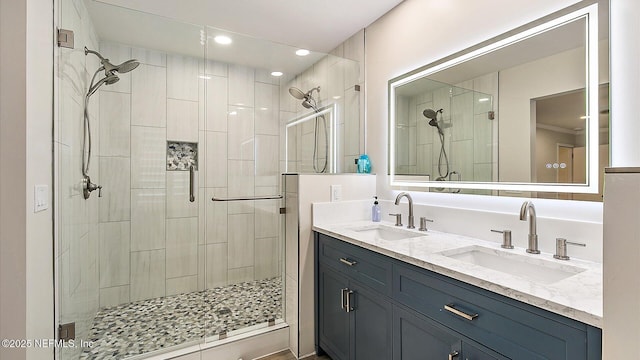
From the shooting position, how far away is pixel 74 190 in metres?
1.87

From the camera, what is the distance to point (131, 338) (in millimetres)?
2023

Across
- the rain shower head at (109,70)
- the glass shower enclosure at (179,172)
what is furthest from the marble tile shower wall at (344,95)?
the rain shower head at (109,70)

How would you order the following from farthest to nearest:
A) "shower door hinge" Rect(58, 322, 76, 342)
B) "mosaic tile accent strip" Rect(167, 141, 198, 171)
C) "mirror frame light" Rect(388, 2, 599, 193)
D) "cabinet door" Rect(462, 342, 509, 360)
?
"mosaic tile accent strip" Rect(167, 141, 198, 171)
"shower door hinge" Rect(58, 322, 76, 342)
"mirror frame light" Rect(388, 2, 599, 193)
"cabinet door" Rect(462, 342, 509, 360)

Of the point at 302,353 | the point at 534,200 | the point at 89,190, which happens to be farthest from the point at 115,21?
the point at 534,200

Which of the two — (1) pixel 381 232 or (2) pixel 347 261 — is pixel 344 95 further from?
(2) pixel 347 261

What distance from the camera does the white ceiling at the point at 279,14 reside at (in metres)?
2.18

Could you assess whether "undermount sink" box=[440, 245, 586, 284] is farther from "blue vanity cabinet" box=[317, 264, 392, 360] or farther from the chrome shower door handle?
the chrome shower door handle

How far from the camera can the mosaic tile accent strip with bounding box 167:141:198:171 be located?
255cm

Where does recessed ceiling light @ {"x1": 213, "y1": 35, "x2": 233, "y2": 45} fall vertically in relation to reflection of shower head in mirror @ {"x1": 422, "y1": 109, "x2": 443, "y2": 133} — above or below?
above

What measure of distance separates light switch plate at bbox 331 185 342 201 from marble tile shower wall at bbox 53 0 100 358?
5.41 feet

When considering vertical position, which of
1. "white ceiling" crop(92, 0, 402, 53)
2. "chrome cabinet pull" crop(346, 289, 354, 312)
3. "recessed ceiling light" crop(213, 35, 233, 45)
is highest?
"white ceiling" crop(92, 0, 402, 53)

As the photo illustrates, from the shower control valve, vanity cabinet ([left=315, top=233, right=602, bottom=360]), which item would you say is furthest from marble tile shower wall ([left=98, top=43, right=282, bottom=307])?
vanity cabinet ([left=315, top=233, right=602, bottom=360])

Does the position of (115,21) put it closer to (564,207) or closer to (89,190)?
(89,190)
